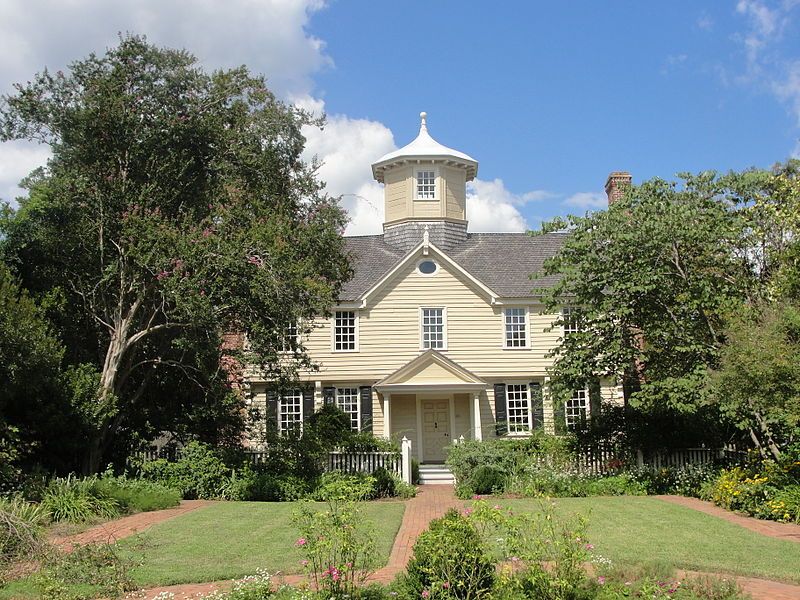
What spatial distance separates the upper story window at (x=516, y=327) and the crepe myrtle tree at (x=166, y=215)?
32.7ft

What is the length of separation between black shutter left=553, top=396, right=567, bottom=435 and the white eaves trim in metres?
4.71

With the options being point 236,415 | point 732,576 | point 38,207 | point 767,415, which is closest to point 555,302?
point 767,415

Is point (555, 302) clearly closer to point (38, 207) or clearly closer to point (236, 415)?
point (236, 415)

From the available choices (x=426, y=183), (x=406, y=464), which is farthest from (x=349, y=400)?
(x=426, y=183)

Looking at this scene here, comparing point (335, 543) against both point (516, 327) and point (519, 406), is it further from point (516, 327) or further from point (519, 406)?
point (516, 327)

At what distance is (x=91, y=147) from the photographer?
54.2 ft

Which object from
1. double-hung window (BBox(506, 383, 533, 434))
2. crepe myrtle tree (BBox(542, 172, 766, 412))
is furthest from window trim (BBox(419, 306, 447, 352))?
crepe myrtle tree (BBox(542, 172, 766, 412))

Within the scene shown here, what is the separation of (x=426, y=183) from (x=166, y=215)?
14.8m

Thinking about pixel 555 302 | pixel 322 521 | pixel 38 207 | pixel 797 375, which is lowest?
pixel 322 521

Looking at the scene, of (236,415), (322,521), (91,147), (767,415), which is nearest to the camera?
(322,521)

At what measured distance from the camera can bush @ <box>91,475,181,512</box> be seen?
601 inches

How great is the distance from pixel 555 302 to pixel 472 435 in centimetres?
811

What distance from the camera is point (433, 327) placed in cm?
2636

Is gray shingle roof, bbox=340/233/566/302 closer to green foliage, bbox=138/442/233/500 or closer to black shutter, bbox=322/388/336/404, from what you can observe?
black shutter, bbox=322/388/336/404
